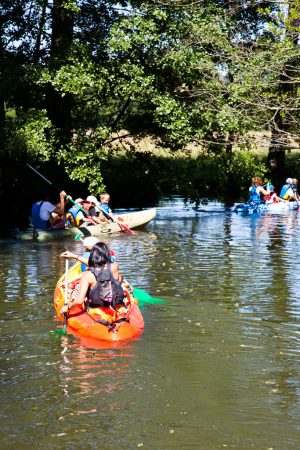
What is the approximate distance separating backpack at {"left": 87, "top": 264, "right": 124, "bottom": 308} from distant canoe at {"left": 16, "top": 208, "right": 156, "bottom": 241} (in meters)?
10.2

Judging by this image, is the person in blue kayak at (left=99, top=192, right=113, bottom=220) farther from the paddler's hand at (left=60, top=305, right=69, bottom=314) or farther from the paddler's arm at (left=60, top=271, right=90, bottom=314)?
the paddler's arm at (left=60, top=271, right=90, bottom=314)

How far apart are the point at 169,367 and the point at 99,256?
1.93m

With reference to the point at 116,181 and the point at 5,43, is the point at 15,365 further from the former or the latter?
the point at 116,181

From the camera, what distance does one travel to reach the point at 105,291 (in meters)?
10.8

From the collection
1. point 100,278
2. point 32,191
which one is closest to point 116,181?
point 32,191

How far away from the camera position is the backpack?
35.3ft

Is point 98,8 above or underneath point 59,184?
above

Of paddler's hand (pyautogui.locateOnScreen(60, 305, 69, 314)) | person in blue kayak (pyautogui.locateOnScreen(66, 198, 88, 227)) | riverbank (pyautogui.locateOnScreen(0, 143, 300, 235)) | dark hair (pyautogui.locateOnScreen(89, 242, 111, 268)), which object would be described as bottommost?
paddler's hand (pyautogui.locateOnScreen(60, 305, 69, 314))

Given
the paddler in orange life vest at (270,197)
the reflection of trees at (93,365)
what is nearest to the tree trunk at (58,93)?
the paddler in orange life vest at (270,197)

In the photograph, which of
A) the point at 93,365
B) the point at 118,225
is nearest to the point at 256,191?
the point at 118,225

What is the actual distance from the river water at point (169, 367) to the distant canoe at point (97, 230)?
13.0 feet

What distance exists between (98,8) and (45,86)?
2760 millimetres

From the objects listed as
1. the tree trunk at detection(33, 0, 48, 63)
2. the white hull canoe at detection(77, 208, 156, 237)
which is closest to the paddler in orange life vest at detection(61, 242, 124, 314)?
the white hull canoe at detection(77, 208, 156, 237)

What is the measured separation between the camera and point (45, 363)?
32.1ft
